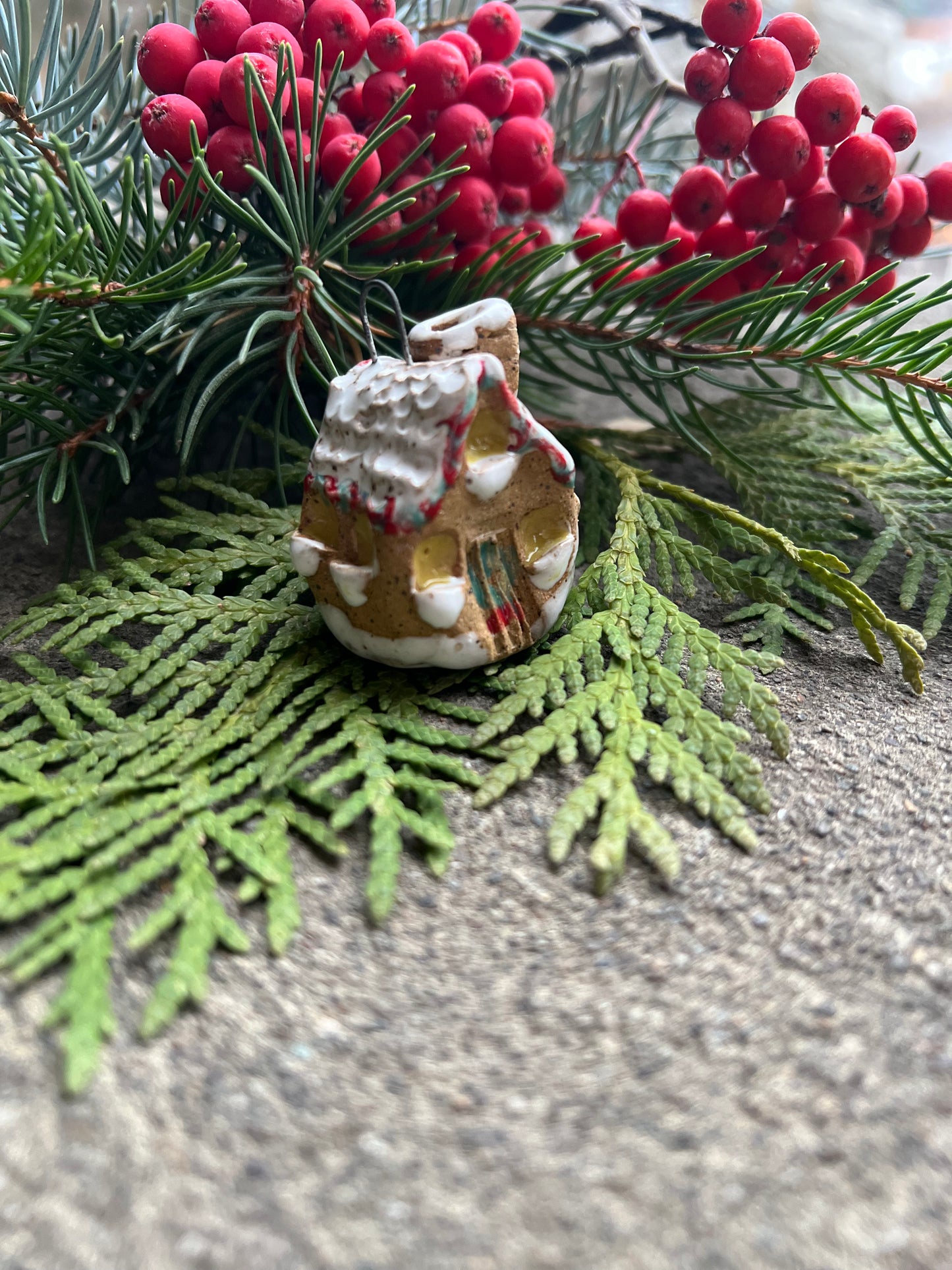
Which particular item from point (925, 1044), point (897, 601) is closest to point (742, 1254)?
point (925, 1044)

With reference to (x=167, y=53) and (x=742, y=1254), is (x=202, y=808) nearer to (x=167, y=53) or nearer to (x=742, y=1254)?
(x=742, y=1254)

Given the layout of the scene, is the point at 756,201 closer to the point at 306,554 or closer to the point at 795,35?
the point at 795,35

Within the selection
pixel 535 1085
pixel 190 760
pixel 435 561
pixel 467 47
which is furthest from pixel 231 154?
pixel 535 1085

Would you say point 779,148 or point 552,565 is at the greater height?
point 779,148

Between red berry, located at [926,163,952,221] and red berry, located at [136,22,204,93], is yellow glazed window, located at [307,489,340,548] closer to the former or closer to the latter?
red berry, located at [136,22,204,93]

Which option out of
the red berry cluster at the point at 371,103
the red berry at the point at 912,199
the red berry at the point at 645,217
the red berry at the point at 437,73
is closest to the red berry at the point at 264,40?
the red berry cluster at the point at 371,103

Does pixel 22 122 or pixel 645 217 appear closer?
pixel 22 122

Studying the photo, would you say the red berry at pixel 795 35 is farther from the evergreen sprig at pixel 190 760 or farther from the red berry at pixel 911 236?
the evergreen sprig at pixel 190 760

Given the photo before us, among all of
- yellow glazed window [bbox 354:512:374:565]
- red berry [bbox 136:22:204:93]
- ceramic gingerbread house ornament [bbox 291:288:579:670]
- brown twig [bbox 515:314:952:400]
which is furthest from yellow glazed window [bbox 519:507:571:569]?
red berry [bbox 136:22:204:93]
